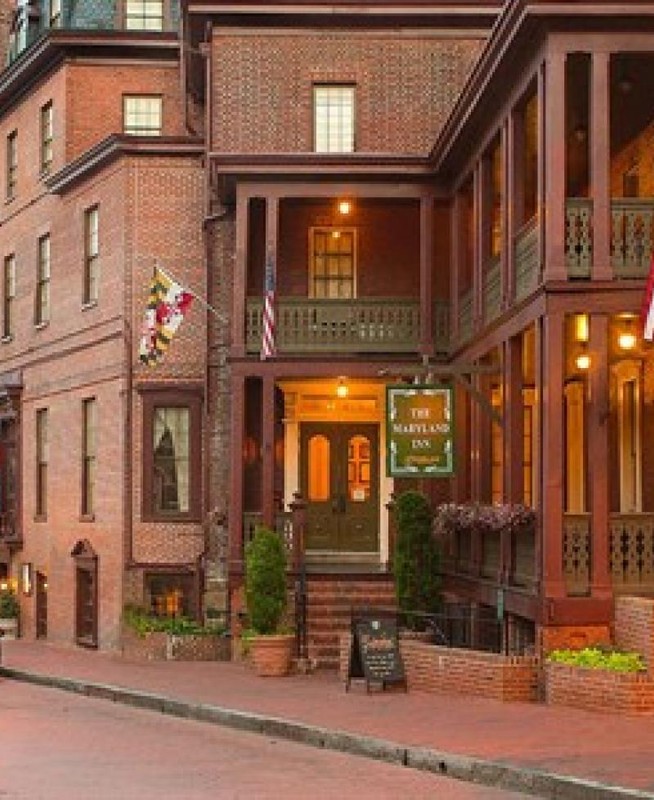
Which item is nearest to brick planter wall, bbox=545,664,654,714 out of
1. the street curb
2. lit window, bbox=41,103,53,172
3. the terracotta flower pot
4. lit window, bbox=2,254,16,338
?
the street curb

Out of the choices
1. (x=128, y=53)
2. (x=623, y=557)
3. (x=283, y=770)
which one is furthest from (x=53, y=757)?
(x=128, y=53)

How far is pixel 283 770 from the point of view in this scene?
14773mm

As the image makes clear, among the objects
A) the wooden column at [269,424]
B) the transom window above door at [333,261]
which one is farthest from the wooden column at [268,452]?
the transom window above door at [333,261]

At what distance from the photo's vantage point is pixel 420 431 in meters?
21.4

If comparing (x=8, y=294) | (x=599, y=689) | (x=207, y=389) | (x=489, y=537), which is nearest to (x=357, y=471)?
(x=207, y=389)

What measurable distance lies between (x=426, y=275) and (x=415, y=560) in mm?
6053

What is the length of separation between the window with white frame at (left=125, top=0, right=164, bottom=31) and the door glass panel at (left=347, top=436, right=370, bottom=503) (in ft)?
34.7

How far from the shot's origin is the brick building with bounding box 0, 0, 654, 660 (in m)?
23.0

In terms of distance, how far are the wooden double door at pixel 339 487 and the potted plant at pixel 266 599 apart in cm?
557

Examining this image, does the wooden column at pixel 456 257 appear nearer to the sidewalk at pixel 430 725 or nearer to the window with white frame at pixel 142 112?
the sidewalk at pixel 430 725

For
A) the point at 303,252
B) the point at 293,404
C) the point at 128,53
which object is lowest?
the point at 293,404

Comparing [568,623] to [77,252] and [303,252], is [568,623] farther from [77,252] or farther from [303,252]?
[77,252]

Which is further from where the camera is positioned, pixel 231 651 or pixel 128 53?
pixel 128 53

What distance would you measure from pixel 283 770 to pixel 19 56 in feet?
80.5
